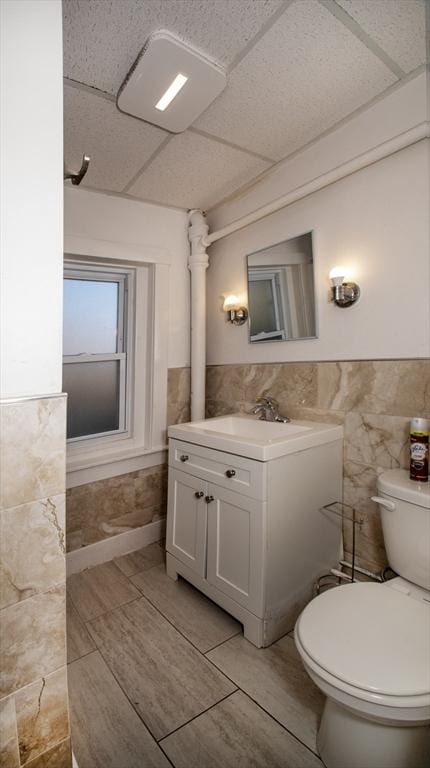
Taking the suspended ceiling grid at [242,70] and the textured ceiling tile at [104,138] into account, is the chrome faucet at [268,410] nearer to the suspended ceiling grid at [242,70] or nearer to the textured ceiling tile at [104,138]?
the suspended ceiling grid at [242,70]

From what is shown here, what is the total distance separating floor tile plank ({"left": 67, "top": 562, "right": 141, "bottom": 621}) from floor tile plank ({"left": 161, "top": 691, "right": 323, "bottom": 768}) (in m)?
0.75

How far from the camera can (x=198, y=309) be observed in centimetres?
245

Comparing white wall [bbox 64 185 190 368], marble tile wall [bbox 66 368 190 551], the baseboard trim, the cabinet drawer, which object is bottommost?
the baseboard trim

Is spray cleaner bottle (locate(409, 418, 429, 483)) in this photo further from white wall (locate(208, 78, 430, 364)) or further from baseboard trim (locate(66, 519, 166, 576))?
baseboard trim (locate(66, 519, 166, 576))

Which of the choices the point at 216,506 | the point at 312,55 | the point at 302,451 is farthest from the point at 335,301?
the point at 216,506

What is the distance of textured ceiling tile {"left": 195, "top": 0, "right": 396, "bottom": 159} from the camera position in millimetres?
1168

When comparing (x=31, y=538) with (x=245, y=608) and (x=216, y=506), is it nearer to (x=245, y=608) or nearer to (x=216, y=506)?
(x=216, y=506)

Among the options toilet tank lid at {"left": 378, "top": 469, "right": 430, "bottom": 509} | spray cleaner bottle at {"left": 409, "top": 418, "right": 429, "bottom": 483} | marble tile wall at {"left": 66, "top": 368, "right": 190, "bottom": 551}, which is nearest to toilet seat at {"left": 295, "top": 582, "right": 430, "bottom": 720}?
toilet tank lid at {"left": 378, "top": 469, "right": 430, "bottom": 509}

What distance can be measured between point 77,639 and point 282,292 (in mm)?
2046

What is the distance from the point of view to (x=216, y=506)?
1.63 meters

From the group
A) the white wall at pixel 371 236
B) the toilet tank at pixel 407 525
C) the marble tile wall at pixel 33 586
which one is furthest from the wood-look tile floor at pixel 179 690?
the white wall at pixel 371 236

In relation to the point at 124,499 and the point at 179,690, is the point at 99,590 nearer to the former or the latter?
the point at 124,499

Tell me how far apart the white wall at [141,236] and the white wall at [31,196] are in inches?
50.5

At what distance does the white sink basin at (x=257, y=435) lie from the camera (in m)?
1.44
